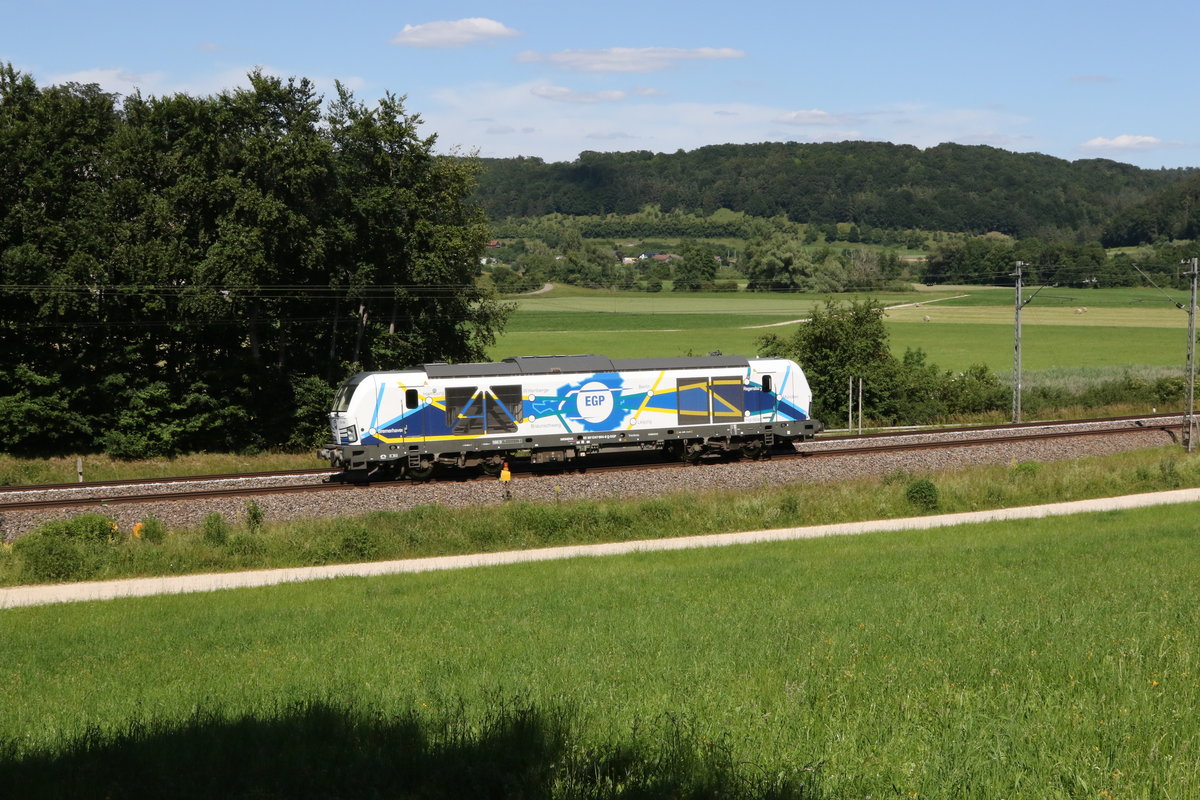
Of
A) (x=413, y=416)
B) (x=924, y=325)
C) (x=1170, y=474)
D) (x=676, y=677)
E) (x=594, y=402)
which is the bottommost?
(x=1170, y=474)

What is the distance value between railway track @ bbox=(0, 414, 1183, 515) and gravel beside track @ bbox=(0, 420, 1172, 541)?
0.96 feet

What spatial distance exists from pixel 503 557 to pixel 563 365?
12.0 meters

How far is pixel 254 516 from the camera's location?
2681cm

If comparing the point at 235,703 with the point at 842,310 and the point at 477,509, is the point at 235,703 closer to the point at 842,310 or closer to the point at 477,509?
the point at 477,509

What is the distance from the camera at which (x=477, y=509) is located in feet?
91.6

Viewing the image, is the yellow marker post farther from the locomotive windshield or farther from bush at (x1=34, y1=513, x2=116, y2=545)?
bush at (x1=34, y1=513, x2=116, y2=545)

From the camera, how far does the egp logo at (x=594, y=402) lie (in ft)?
114

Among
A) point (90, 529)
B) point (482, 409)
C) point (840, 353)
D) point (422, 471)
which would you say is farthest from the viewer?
point (840, 353)

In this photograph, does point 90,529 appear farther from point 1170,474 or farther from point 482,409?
point 1170,474

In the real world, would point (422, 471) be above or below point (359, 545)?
above

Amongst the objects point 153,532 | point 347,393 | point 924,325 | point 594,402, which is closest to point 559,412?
point 594,402

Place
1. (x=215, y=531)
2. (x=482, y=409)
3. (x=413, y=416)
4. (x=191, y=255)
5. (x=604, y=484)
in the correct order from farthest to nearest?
1. (x=191, y=255)
2. (x=482, y=409)
3. (x=413, y=416)
4. (x=604, y=484)
5. (x=215, y=531)

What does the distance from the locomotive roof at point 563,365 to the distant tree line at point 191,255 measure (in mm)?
10619

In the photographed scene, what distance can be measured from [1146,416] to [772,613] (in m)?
42.6
